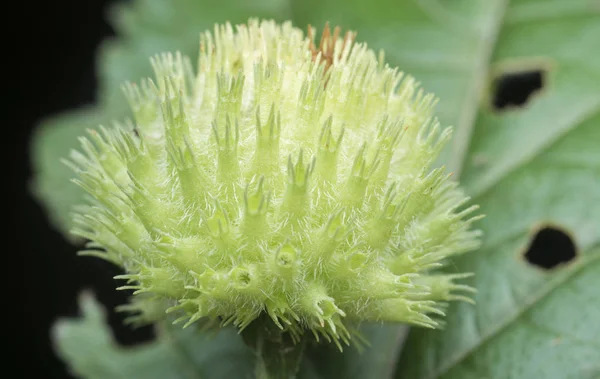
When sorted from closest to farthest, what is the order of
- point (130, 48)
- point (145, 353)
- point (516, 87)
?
point (145, 353)
point (516, 87)
point (130, 48)

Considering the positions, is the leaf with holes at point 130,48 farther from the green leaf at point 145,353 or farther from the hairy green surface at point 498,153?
the green leaf at point 145,353

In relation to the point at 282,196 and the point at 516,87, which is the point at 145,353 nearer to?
the point at 282,196

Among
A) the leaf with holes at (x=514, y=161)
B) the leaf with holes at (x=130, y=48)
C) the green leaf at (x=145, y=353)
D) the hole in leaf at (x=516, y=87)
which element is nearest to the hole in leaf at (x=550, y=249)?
the leaf with holes at (x=514, y=161)

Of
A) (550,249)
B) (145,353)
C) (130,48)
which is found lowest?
(550,249)

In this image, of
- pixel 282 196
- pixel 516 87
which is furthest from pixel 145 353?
pixel 516 87

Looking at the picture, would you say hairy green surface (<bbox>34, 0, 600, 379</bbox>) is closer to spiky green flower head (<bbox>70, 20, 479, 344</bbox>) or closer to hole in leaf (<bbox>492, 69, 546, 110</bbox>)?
hole in leaf (<bbox>492, 69, 546, 110</bbox>)

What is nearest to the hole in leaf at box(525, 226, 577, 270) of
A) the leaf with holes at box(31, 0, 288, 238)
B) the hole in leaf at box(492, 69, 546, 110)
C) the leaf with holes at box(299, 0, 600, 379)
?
the leaf with holes at box(299, 0, 600, 379)

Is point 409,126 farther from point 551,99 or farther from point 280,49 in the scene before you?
point 551,99
